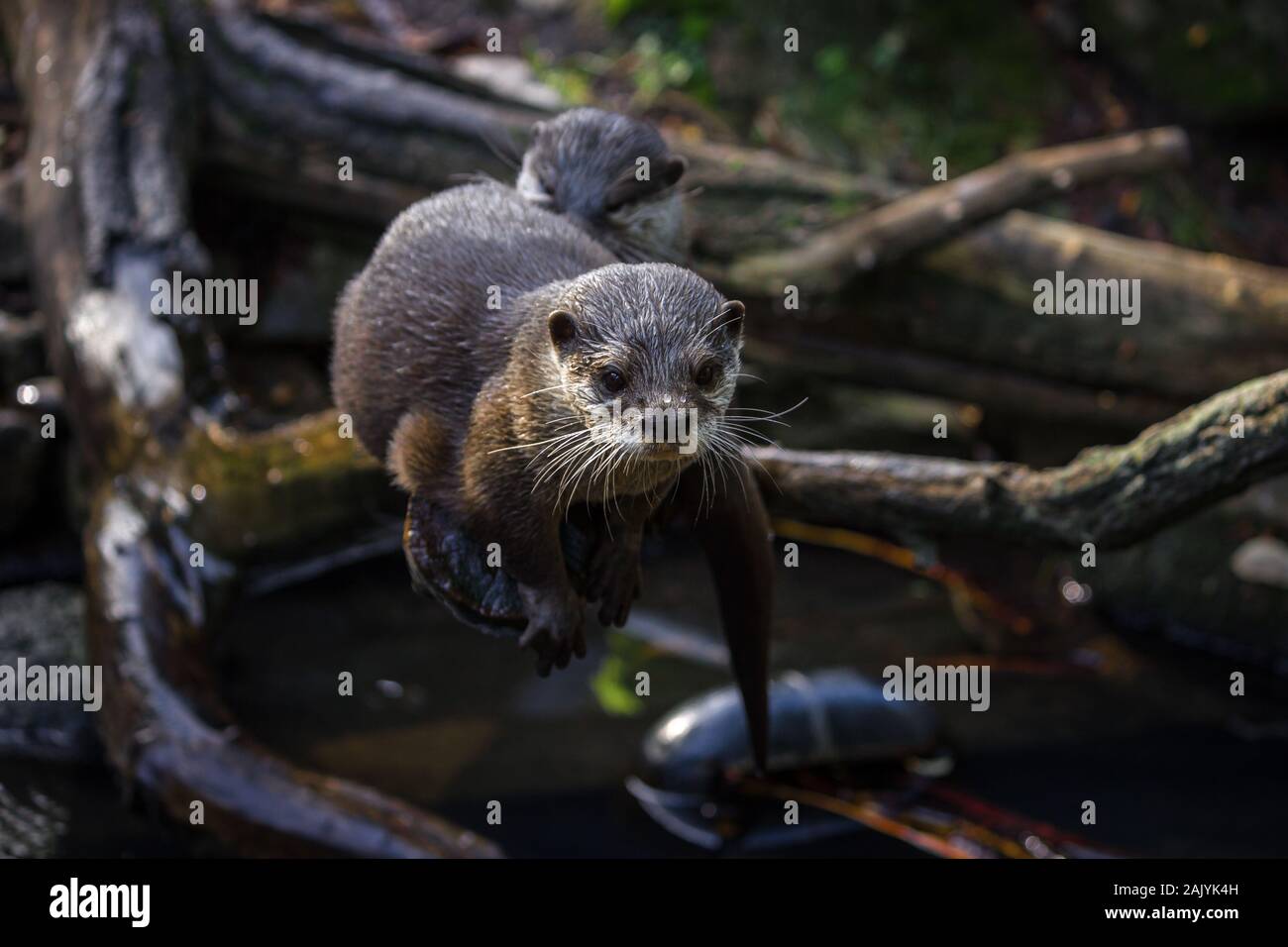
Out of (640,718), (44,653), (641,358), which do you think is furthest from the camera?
(640,718)

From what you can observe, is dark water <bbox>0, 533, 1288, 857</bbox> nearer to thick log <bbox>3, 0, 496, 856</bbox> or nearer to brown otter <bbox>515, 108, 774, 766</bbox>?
thick log <bbox>3, 0, 496, 856</bbox>

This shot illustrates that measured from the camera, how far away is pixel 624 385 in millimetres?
2064

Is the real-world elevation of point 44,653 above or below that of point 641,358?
below

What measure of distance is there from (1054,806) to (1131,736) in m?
0.62

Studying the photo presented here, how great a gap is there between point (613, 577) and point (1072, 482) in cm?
101

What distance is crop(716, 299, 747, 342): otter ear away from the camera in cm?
211

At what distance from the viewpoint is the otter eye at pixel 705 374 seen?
2.07m

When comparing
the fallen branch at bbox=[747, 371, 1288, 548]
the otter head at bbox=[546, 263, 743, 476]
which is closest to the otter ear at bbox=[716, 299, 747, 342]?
the otter head at bbox=[546, 263, 743, 476]

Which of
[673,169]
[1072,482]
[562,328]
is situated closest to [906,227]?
[1072,482]

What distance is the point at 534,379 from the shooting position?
2203 millimetres

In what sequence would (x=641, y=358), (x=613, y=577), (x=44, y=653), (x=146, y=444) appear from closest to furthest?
(x=641, y=358) < (x=613, y=577) < (x=146, y=444) < (x=44, y=653)

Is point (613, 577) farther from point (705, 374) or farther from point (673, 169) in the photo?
point (673, 169)

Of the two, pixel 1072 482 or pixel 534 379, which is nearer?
pixel 534 379

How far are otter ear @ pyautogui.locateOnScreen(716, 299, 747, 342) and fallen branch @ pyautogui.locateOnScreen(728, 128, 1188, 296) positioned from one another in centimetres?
301
